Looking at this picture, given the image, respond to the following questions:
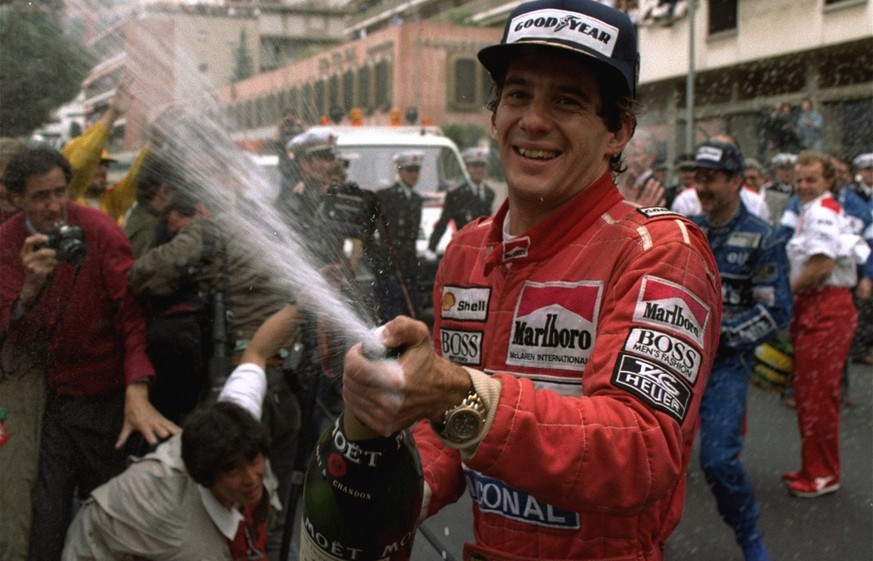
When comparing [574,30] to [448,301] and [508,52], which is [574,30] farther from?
[448,301]

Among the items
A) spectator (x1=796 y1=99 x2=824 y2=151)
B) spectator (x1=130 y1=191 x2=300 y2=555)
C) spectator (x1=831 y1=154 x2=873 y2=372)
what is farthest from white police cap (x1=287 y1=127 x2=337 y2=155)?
spectator (x1=796 y1=99 x2=824 y2=151)

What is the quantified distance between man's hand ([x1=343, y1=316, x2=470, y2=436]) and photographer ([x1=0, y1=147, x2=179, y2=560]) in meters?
2.57

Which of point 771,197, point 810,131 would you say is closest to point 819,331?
point 771,197

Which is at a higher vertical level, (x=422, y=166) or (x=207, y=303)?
(x=422, y=166)

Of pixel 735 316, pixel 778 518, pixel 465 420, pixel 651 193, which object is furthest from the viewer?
pixel 651 193

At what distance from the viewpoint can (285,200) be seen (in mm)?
4301

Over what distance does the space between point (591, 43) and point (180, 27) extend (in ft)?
7.96

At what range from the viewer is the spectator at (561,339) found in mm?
1424

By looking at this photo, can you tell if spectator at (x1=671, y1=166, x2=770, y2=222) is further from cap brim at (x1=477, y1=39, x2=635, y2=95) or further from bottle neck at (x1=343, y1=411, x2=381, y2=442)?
bottle neck at (x1=343, y1=411, x2=381, y2=442)

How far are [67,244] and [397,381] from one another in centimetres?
265

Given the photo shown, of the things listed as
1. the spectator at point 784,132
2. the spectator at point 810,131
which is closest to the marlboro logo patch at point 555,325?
the spectator at point 810,131

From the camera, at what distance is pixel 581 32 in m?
1.77

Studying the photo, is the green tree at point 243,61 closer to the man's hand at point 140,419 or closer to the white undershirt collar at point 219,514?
the man's hand at point 140,419

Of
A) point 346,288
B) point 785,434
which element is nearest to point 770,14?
point 785,434
